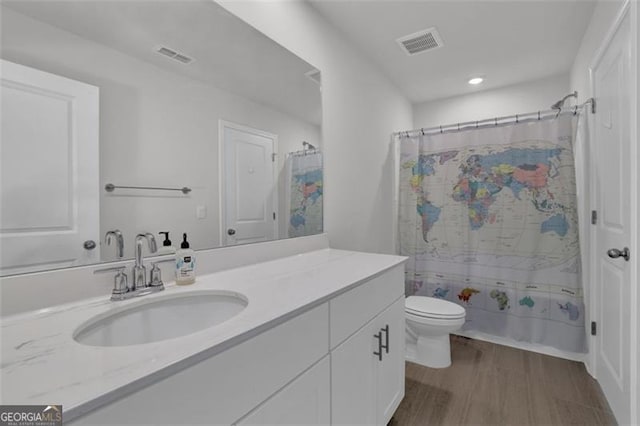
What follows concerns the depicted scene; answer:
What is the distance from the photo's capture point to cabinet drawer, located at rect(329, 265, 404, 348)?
1001 mm

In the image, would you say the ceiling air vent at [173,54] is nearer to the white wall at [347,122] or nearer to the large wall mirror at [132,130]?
the large wall mirror at [132,130]

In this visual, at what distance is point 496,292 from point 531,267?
326mm

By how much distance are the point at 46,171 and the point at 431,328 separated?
2084mm

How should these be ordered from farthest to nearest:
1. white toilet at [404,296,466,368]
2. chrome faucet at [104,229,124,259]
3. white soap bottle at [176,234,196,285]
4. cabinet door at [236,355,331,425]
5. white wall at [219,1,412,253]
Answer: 1. white toilet at [404,296,466,368]
2. white wall at [219,1,412,253]
3. white soap bottle at [176,234,196,285]
4. chrome faucet at [104,229,124,259]
5. cabinet door at [236,355,331,425]

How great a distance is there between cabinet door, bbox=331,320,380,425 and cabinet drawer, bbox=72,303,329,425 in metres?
0.17

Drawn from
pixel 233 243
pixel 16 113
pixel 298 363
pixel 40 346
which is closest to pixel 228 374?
pixel 298 363

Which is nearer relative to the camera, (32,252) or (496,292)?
(32,252)

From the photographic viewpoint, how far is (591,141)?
6.19ft

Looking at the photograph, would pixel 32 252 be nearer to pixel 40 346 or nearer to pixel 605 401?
pixel 40 346

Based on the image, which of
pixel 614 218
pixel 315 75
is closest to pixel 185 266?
pixel 315 75

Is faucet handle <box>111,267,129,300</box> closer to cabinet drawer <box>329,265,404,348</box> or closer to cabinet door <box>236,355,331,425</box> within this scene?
cabinet door <box>236,355,331,425</box>

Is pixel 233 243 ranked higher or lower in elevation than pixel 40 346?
higher

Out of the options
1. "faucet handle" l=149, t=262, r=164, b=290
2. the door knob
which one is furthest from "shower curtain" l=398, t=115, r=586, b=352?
"faucet handle" l=149, t=262, r=164, b=290

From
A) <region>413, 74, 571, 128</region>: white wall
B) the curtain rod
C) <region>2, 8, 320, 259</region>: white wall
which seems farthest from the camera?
<region>413, 74, 571, 128</region>: white wall
